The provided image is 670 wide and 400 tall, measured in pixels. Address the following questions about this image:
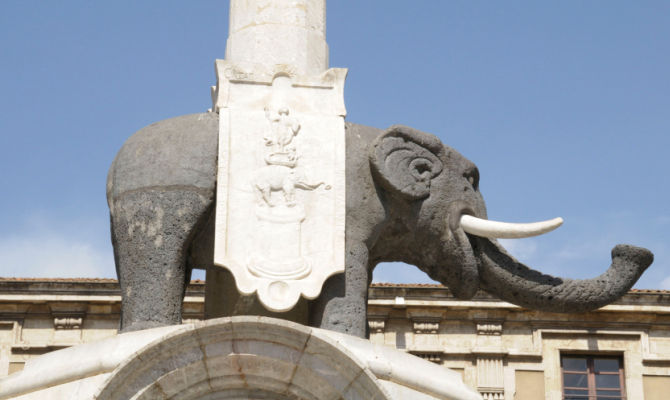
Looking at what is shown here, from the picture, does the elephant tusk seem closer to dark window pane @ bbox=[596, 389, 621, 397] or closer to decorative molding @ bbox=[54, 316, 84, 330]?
decorative molding @ bbox=[54, 316, 84, 330]

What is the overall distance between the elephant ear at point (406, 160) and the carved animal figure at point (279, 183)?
463 millimetres

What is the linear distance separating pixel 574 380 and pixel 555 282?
18889 mm

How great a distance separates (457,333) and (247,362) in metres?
19.5

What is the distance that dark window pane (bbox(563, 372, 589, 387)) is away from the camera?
29.9 m

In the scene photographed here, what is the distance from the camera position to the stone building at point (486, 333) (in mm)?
28875

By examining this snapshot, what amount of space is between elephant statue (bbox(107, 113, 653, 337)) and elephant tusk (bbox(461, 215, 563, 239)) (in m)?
0.02

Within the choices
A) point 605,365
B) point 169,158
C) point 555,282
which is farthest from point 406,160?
point 605,365

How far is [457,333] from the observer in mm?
29422

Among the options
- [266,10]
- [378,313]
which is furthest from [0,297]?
[266,10]

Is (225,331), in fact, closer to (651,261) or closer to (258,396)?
(258,396)

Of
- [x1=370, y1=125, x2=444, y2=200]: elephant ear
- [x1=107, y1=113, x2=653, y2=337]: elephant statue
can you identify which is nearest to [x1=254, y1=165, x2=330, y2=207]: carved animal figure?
[x1=107, y1=113, x2=653, y2=337]: elephant statue

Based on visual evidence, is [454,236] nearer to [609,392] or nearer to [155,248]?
[155,248]

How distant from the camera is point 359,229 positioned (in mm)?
11008

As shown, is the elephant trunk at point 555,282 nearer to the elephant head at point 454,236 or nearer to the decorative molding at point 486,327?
the elephant head at point 454,236
